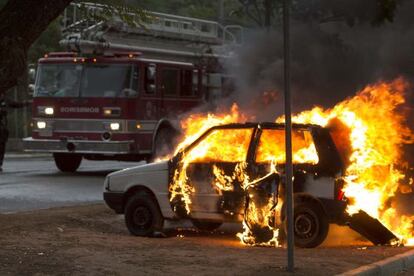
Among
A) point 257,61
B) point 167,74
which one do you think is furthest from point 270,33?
point 167,74

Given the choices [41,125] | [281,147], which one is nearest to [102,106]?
[41,125]

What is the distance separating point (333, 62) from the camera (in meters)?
13.7

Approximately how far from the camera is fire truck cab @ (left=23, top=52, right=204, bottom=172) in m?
16.8

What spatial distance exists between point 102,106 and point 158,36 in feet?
9.42

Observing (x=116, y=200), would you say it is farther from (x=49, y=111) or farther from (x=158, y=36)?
(x=158, y=36)

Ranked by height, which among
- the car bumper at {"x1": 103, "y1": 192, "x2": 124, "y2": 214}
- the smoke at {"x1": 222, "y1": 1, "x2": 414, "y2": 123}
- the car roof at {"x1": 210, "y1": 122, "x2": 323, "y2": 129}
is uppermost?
the smoke at {"x1": 222, "y1": 1, "x2": 414, "y2": 123}

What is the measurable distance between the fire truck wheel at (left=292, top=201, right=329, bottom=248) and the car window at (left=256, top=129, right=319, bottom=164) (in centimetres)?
52

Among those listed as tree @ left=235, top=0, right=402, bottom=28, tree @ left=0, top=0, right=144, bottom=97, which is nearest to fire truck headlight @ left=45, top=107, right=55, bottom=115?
tree @ left=235, top=0, right=402, bottom=28

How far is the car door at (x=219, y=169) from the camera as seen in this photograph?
8828mm

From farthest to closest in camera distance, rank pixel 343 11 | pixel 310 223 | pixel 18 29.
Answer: pixel 343 11 < pixel 310 223 < pixel 18 29

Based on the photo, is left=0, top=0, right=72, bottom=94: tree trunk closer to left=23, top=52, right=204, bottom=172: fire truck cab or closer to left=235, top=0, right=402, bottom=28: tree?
left=235, top=0, right=402, bottom=28: tree

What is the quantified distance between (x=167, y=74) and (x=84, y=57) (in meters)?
1.98

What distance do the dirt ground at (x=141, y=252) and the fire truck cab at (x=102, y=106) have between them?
644 cm

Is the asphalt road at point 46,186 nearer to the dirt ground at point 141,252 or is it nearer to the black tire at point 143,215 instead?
the dirt ground at point 141,252
